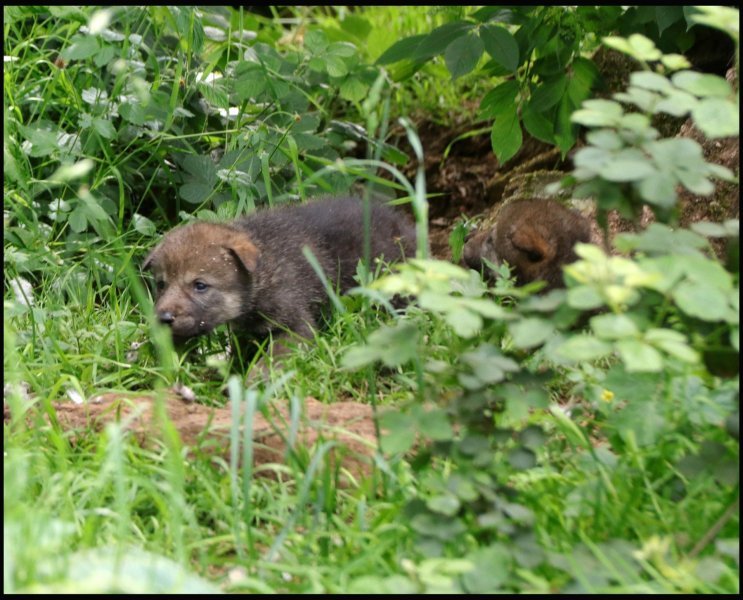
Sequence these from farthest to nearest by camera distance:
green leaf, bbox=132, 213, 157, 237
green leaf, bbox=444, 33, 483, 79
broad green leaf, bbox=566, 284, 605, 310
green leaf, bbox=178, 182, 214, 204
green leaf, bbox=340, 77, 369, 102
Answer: green leaf, bbox=340, 77, 369, 102, green leaf, bbox=178, 182, 214, 204, green leaf, bbox=132, 213, 157, 237, green leaf, bbox=444, 33, 483, 79, broad green leaf, bbox=566, 284, 605, 310

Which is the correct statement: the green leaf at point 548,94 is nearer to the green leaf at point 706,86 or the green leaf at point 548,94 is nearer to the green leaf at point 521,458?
the green leaf at point 706,86

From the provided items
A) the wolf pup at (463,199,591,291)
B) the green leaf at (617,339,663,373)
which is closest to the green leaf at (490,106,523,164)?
the wolf pup at (463,199,591,291)

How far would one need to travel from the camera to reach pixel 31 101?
5.54 metres

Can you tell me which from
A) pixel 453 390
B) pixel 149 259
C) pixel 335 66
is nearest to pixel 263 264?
pixel 149 259

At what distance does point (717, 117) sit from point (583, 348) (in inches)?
24.9

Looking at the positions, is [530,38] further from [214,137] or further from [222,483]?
[222,483]

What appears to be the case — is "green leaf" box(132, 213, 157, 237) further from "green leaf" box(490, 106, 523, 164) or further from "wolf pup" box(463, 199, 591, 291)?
"green leaf" box(490, 106, 523, 164)

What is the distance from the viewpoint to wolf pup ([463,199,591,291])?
508cm

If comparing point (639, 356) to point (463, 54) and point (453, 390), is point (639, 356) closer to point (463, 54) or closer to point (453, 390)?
point (453, 390)

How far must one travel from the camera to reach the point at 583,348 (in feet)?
8.12

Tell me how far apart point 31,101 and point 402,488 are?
3.42 m

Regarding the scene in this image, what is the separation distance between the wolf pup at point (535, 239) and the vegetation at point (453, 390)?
0.71 feet

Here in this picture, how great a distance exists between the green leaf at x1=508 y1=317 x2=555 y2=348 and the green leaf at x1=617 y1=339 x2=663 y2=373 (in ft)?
0.70

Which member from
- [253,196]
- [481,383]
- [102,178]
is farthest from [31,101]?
[481,383]
